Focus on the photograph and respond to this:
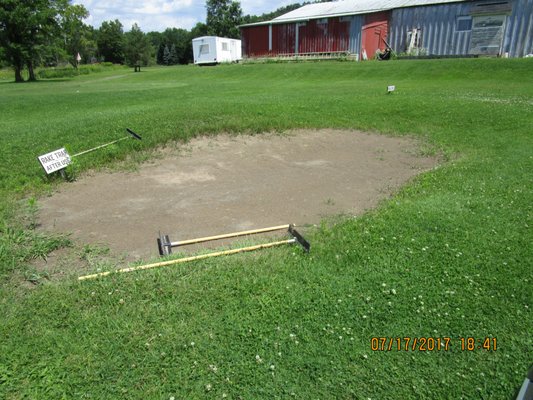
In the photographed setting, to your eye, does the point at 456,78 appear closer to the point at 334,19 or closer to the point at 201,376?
the point at 334,19

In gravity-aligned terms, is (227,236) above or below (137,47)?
below

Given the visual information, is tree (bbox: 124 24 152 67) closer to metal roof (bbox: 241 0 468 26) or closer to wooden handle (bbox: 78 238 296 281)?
metal roof (bbox: 241 0 468 26)

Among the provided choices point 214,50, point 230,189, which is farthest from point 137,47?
point 230,189

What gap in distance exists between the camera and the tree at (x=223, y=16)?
82688mm

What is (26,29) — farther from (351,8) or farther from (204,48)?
(351,8)

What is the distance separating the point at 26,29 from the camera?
35.4 meters

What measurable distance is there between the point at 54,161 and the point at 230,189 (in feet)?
10.4

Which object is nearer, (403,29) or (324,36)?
(403,29)

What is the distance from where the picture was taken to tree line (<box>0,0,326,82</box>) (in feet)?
115

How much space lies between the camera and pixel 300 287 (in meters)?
3.98

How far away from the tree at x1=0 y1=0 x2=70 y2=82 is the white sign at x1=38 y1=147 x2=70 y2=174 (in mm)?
34397
